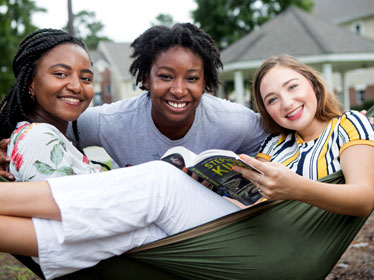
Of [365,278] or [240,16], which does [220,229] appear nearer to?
[365,278]

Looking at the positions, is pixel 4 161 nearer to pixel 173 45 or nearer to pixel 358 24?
pixel 173 45

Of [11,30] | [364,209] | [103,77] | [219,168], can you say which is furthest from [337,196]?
[103,77]

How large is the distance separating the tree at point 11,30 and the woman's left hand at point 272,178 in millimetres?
14997

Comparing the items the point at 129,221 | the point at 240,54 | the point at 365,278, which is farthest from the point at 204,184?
the point at 240,54

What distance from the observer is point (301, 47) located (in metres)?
11.7

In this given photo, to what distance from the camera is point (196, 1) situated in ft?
63.5

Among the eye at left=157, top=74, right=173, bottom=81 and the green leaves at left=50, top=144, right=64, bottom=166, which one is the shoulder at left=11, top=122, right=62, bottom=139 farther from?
the eye at left=157, top=74, right=173, bottom=81

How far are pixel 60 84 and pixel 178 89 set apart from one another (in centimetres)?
60

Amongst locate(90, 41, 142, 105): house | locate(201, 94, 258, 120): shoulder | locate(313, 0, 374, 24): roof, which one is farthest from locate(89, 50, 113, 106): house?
locate(201, 94, 258, 120): shoulder

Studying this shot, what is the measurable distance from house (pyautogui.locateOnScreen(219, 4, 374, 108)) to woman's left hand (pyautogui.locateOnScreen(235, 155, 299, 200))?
10.5 meters

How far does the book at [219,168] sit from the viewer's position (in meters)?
1.28

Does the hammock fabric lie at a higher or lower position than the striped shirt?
lower

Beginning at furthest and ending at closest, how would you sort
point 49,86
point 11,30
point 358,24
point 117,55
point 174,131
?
point 117,55 < point 358,24 < point 11,30 < point 174,131 < point 49,86

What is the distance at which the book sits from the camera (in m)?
1.28
